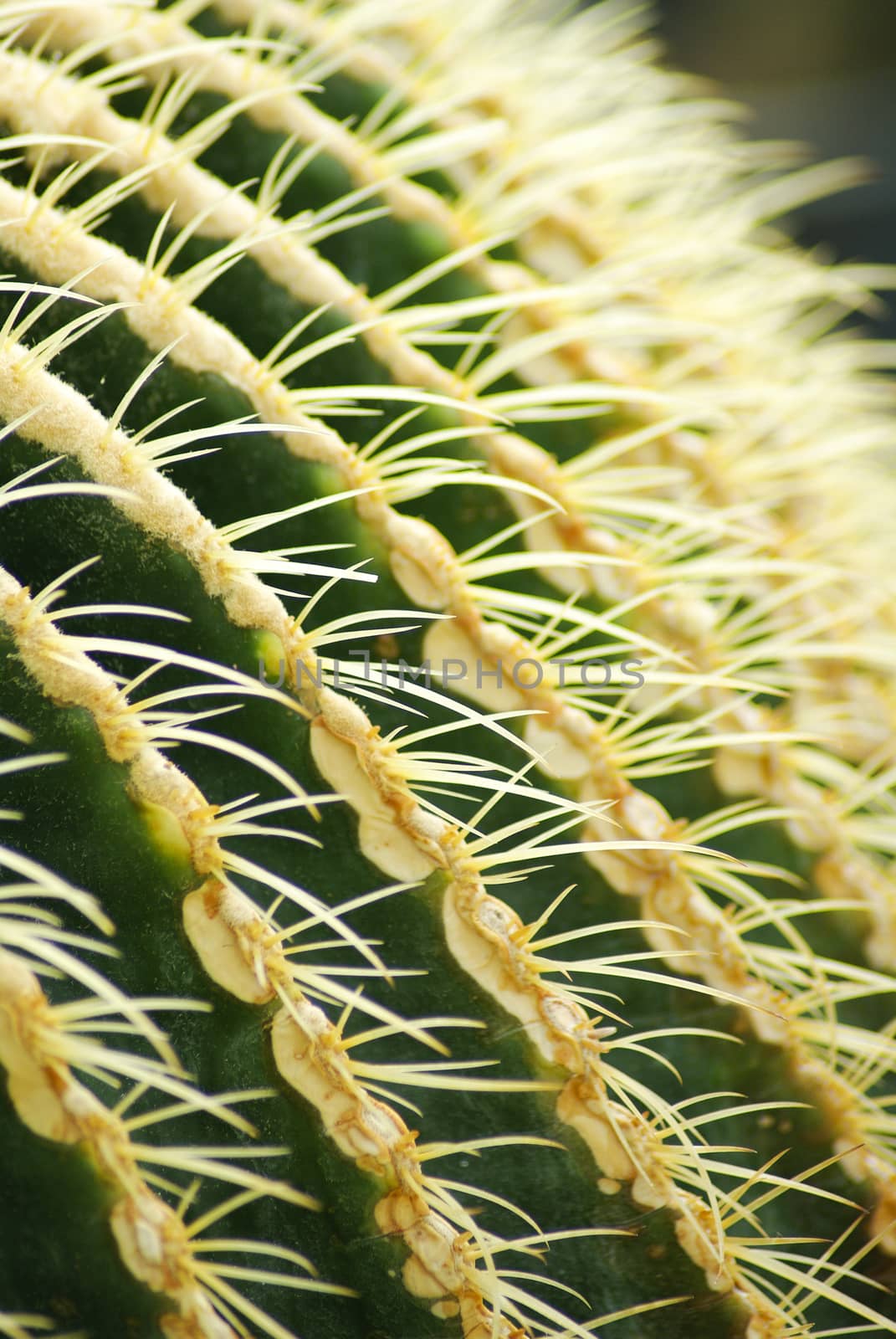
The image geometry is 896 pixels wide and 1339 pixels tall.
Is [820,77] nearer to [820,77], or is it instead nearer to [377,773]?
[820,77]

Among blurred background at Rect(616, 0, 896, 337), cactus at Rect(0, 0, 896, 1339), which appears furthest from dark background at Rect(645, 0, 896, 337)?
cactus at Rect(0, 0, 896, 1339)

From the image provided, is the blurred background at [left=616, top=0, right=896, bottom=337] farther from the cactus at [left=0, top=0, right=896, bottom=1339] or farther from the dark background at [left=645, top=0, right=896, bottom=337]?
the cactus at [left=0, top=0, right=896, bottom=1339]

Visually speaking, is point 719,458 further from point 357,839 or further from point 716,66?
point 716,66

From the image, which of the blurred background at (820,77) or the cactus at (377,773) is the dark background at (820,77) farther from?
the cactus at (377,773)

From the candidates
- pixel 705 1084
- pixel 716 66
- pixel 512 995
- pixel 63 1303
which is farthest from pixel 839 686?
pixel 716 66

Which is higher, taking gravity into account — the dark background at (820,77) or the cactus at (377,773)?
the dark background at (820,77)

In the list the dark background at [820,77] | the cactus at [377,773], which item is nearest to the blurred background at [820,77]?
the dark background at [820,77]
